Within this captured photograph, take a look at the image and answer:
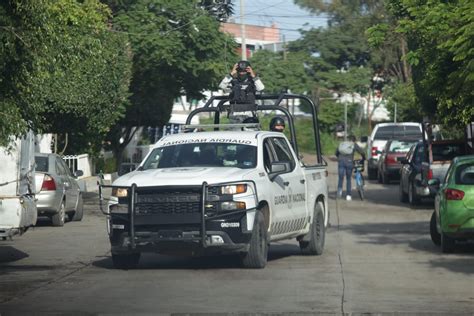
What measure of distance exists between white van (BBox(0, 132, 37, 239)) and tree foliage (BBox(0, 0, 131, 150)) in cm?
73

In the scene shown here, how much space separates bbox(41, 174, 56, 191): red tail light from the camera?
77.1 feet

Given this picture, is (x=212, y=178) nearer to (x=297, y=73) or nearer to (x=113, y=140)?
(x=113, y=140)

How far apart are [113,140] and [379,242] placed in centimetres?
2284

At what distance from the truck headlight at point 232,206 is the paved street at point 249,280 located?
0.86 m

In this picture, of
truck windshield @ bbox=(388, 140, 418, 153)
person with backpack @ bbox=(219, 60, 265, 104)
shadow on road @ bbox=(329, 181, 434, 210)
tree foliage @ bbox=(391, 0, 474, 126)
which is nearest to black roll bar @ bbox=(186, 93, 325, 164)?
person with backpack @ bbox=(219, 60, 265, 104)

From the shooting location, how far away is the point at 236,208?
49.3 ft

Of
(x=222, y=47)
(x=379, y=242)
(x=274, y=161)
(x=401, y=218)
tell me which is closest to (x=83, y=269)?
(x=274, y=161)

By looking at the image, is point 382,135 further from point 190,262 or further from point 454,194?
point 190,262

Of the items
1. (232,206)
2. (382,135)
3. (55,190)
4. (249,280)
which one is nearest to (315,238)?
(232,206)

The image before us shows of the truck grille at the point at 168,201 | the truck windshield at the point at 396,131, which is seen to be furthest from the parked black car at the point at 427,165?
the truck windshield at the point at 396,131

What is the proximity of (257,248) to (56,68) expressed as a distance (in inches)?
142

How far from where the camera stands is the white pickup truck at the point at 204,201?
49.0 ft

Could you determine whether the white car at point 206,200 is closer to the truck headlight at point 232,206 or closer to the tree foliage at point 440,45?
the truck headlight at point 232,206

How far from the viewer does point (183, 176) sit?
598 inches
